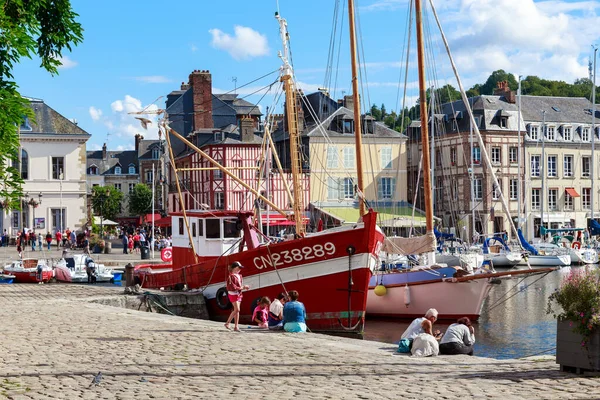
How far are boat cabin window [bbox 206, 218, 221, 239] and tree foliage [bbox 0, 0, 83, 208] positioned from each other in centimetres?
1211

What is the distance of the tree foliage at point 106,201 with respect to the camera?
9831cm

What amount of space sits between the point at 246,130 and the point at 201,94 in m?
10.4

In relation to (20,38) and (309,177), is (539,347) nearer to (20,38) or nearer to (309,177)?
(20,38)

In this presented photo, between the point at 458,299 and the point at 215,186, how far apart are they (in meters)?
39.0

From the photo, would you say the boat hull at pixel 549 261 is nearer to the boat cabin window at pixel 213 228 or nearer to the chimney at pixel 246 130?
the chimney at pixel 246 130

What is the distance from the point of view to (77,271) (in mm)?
40062

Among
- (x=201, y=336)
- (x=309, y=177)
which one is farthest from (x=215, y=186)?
(x=201, y=336)

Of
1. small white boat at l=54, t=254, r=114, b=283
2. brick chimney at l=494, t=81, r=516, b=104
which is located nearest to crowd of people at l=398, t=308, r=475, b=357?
small white boat at l=54, t=254, r=114, b=283

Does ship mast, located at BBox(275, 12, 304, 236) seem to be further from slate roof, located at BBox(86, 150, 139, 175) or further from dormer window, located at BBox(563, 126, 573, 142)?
slate roof, located at BBox(86, 150, 139, 175)

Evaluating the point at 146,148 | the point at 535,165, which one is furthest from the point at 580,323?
the point at 146,148

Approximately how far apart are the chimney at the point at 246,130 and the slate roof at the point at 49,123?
37.6ft

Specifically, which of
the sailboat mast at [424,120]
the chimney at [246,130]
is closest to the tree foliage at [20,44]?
the sailboat mast at [424,120]

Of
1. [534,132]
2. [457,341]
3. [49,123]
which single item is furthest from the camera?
[534,132]

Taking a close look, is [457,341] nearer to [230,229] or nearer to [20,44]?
[20,44]
